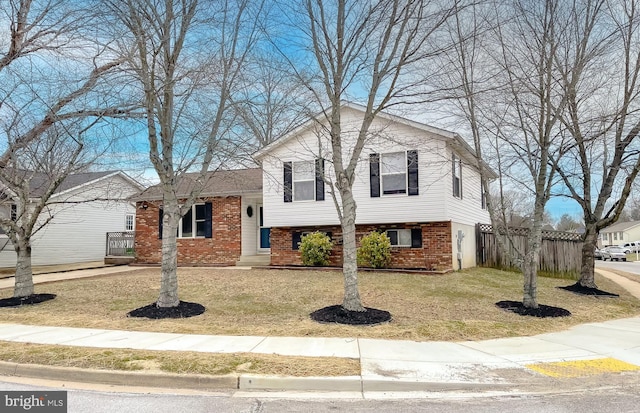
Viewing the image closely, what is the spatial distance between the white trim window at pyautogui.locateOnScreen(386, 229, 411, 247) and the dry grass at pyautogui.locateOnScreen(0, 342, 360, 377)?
32.4 ft

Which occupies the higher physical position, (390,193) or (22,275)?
(390,193)

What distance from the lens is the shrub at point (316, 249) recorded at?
15.3 meters

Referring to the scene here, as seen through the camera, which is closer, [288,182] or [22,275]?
[22,275]

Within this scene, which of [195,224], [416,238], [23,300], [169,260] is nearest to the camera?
[169,260]

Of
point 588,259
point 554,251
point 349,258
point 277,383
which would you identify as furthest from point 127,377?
point 554,251

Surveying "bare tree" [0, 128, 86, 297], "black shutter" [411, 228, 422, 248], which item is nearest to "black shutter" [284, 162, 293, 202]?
"black shutter" [411, 228, 422, 248]

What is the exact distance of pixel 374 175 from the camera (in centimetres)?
→ 1500

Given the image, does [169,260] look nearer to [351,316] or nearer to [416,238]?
[351,316]

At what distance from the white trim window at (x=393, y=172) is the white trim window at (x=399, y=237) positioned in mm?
1426

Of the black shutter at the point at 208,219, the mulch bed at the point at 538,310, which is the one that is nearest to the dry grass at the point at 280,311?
the mulch bed at the point at 538,310

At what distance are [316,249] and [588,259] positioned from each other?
857 cm

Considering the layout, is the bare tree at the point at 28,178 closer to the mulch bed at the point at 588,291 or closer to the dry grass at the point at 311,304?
the dry grass at the point at 311,304

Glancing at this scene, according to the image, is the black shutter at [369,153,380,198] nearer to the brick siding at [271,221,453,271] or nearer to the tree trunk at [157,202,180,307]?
the brick siding at [271,221,453,271]

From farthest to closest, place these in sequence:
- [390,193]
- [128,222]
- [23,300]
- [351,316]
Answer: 1. [128,222]
2. [390,193]
3. [23,300]
4. [351,316]
